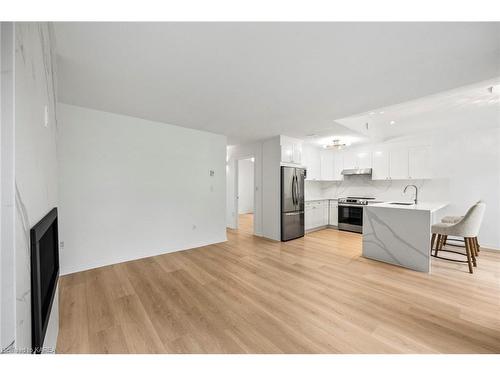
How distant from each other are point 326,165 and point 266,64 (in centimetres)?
492

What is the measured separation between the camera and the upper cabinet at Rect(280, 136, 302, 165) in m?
4.76

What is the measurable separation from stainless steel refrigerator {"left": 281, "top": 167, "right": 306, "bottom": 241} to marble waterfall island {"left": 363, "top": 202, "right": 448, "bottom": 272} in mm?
1611

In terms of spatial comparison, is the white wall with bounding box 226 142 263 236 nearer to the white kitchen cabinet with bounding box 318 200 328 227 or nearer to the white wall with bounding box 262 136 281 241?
the white wall with bounding box 262 136 281 241

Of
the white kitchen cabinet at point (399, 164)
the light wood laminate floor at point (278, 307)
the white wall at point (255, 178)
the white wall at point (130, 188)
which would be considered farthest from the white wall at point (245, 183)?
the light wood laminate floor at point (278, 307)

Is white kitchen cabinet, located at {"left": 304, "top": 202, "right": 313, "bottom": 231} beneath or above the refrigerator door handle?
beneath

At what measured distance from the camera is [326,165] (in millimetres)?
6262

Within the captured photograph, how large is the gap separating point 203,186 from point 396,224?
143 inches

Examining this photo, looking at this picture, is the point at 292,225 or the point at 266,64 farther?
the point at 292,225

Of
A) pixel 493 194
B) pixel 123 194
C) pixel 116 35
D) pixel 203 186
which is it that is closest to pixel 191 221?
pixel 203 186

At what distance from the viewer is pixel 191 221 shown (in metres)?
4.19

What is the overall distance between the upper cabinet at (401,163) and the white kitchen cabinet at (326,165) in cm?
116

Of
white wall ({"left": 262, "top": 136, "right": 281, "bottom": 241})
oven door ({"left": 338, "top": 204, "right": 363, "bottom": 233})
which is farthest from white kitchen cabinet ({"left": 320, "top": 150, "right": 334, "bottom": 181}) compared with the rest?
white wall ({"left": 262, "top": 136, "right": 281, "bottom": 241})

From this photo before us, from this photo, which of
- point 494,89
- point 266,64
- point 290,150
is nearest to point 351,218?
point 290,150

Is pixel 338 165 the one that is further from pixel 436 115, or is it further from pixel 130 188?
pixel 130 188
